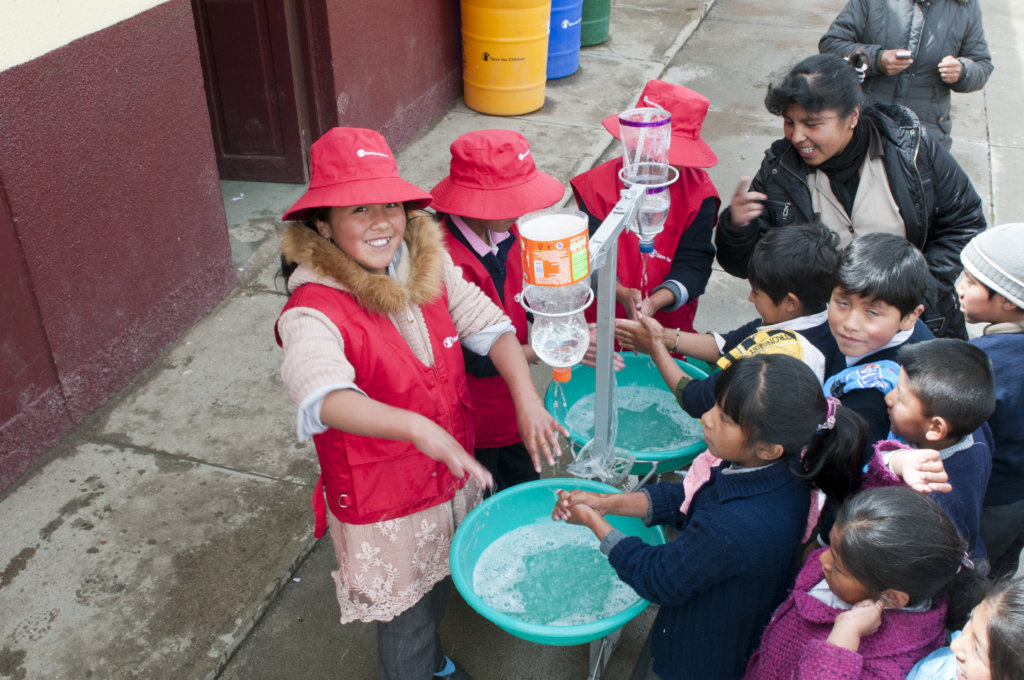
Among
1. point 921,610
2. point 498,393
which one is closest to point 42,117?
point 498,393

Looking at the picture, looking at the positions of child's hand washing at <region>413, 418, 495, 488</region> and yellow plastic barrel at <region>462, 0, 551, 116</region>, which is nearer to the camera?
child's hand washing at <region>413, 418, 495, 488</region>

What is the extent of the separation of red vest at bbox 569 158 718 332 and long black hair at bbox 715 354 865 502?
3.91 feet

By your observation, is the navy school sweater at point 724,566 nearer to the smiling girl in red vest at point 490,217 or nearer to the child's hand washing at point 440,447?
the child's hand washing at point 440,447

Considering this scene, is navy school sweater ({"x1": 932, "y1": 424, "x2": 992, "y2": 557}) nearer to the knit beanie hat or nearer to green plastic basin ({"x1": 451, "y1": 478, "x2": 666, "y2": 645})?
the knit beanie hat

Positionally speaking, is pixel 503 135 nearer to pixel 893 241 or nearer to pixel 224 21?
pixel 893 241

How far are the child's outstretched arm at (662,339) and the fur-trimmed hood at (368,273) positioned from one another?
2.44 ft

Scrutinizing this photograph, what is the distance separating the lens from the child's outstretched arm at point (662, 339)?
269 cm

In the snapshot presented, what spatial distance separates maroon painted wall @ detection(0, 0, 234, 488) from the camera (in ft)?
10.9

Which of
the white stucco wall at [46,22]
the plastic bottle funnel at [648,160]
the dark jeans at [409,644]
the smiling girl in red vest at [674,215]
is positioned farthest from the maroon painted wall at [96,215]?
the plastic bottle funnel at [648,160]

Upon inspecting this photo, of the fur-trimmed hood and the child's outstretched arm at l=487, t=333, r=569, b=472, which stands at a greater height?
the fur-trimmed hood

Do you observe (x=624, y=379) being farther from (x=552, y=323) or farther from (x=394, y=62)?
(x=394, y=62)

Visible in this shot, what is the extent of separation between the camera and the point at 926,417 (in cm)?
206

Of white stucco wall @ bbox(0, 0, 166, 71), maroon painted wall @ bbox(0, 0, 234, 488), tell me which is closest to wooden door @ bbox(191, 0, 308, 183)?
maroon painted wall @ bbox(0, 0, 234, 488)

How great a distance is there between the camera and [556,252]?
1667mm
